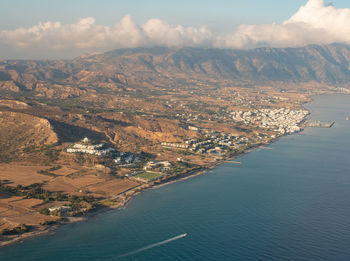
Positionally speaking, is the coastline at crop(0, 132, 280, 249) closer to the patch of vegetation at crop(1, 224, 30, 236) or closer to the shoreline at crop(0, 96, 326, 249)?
the shoreline at crop(0, 96, 326, 249)

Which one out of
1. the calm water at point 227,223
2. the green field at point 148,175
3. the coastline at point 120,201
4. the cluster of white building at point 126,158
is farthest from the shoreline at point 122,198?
the cluster of white building at point 126,158

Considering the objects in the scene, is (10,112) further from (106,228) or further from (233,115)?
(233,115)

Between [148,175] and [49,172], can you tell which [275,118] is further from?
[49,172]

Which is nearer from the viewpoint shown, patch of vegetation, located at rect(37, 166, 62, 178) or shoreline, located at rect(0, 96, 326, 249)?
shoreline, located at rect(0, 96, 326, 249)

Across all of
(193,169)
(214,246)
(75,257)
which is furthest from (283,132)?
(75,257)

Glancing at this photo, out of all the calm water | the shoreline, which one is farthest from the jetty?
the calm water

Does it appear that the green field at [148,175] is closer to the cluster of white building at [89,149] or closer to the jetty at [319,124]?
the cluster of white building at [89,149]
